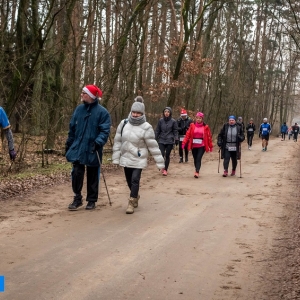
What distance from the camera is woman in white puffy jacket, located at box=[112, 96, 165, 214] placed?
835 centimetres

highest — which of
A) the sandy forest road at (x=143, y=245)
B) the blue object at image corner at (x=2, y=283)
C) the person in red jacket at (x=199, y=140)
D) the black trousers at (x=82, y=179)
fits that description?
the person in red jacket at (x=199, y=140)

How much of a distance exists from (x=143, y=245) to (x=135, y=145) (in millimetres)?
2675

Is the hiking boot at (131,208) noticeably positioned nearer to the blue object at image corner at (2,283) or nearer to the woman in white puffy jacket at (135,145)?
the woman in white puffy jacket at (135,145)

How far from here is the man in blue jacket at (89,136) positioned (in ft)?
26.2

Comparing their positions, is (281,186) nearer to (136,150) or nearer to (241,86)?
(136,150)

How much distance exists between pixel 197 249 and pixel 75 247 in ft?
5.16

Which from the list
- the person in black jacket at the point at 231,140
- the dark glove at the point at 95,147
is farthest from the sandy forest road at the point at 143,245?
the person in black jacket at the point at 231,140

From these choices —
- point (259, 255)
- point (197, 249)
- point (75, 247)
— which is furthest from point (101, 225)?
point (259, 255)

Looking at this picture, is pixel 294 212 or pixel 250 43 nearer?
pixel 294 212

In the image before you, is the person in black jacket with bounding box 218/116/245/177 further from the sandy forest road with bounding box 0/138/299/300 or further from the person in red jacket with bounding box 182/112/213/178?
the sandy forest road with bounding box 0/138/299/300

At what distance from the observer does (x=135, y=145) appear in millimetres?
8398

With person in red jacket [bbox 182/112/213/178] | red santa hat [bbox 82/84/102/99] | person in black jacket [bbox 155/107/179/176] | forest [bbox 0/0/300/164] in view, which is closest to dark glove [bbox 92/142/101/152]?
red santa hat [bbox 82/84/102/99]

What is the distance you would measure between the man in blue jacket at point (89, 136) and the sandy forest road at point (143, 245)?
0.64 metres

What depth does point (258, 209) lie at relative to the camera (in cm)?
880
